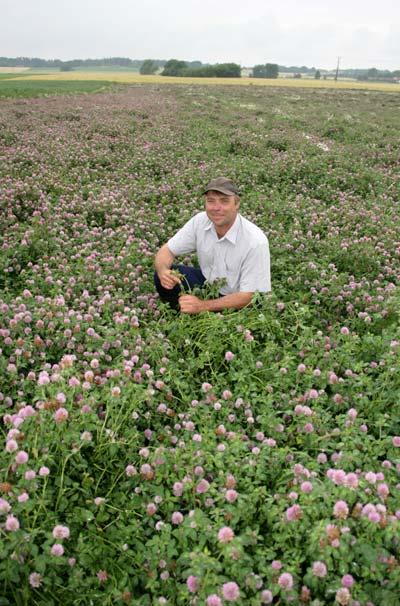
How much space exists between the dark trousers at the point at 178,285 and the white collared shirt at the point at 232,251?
0.37 ft

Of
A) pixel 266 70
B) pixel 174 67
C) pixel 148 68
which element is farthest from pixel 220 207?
pixel 266 70

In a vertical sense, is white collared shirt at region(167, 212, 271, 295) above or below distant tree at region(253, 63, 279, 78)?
below

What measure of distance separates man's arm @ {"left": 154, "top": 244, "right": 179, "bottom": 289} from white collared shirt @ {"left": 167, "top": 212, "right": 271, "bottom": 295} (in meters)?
0.07

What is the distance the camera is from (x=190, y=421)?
3469 millimetres

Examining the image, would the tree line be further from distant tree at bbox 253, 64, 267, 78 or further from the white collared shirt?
the white collared shirt

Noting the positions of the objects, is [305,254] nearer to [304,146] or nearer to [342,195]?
[342,195]

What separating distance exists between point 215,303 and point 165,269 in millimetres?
694

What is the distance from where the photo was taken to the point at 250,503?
2.71 m

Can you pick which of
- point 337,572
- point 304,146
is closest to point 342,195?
point 304,146

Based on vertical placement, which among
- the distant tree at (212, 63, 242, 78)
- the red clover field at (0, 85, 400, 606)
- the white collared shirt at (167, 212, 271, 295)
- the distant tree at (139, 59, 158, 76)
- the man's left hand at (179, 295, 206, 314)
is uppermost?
the distant tree at (139, 59, 158, 76)

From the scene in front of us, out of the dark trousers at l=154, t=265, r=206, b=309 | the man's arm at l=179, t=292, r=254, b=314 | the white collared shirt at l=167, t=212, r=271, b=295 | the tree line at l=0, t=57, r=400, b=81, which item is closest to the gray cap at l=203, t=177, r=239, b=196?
the white collared shirt at l=167, t=212, r=271, b=295

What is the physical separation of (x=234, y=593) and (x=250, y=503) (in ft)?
1.93

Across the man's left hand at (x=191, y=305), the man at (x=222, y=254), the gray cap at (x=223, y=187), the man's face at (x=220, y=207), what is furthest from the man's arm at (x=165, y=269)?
the gray cap at (x=223, y=187)

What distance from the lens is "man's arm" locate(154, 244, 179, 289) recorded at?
5039mm
